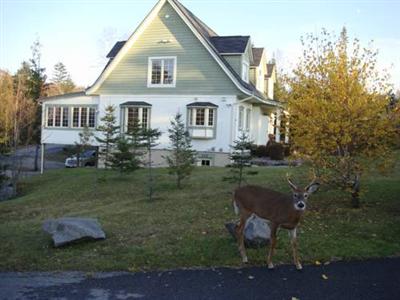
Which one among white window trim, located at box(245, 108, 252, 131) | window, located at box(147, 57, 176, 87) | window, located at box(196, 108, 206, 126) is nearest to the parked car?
window, located at box(147, 57, 176, 87)

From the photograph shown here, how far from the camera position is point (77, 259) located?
333 inches

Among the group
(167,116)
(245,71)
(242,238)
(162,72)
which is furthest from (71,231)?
(245,71)

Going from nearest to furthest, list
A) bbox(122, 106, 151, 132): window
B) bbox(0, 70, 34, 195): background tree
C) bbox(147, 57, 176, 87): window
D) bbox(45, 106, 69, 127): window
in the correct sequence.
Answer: bbox(0, 70, 34, 195): background tree < bbox(147, 57, 176, 87): window < bbox(122, 106, 151, 132): window < bbox(45, 106, 69, 127): window

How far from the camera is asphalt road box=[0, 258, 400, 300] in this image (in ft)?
21.2

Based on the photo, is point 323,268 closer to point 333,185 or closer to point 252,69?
point 333,185

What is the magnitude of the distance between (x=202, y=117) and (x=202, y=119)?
116 mm

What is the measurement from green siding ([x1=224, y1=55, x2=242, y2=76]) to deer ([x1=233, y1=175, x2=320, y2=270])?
2078cm

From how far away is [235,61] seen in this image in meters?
28.4

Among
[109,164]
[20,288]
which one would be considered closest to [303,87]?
[20,288]

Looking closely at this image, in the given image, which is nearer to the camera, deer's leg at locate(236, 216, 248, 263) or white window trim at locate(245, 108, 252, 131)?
deer's leg at locate(236, 216, 248, 263)

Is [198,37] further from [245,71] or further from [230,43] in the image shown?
[245,71]

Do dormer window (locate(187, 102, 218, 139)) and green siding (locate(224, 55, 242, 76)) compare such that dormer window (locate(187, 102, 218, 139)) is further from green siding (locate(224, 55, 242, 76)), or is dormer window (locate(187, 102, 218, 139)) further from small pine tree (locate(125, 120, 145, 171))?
small pine tree (locate(125, 120, 145, 171))

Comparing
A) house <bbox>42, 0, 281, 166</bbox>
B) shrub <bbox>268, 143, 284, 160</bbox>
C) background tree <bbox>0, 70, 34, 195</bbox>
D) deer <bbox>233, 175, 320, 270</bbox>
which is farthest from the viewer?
shrub <bbox>268, 143, 284, 160</bbox>

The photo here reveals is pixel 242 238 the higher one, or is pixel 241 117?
pixel 241 117
